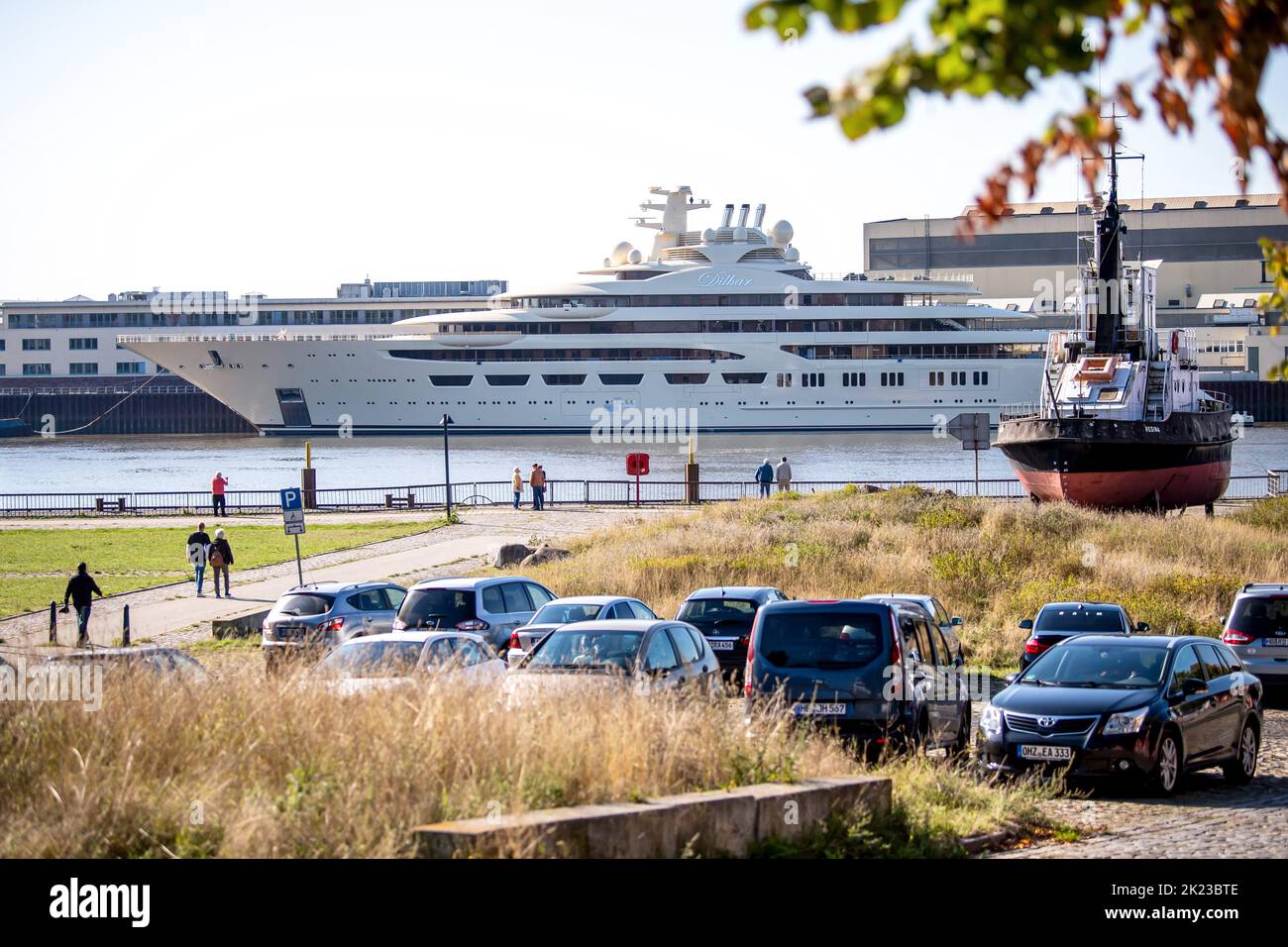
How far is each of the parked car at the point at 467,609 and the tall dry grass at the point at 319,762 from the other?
7.66 meters

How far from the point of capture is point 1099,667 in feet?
37.7

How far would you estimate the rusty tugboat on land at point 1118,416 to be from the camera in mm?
37375

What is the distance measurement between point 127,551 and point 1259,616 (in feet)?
73.9

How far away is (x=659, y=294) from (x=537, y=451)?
1351cm

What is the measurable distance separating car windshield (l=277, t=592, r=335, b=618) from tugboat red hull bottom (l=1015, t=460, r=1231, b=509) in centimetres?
2471

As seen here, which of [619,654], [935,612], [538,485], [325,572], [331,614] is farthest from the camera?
[538,485]

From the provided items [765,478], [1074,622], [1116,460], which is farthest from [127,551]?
[1116,460]

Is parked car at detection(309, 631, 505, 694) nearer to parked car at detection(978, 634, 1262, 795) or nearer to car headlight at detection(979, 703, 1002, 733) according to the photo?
car headlight at detection(979, 703, 1002, 733)

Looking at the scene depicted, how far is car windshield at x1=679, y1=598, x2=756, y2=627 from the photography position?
16.9 m

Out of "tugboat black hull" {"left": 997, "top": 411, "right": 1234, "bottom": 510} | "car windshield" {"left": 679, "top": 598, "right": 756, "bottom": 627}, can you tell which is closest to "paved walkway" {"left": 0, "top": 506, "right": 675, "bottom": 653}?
"car windshield" {"left": 679, "top": 598, "right": 756, "bottom": 627}

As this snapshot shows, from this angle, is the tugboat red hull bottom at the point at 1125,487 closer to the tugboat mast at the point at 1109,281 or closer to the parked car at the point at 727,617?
the tugboat mast at the point at 1109,281

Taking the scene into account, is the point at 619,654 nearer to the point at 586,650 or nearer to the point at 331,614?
the point at 586,650

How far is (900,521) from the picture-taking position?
28.4 metres

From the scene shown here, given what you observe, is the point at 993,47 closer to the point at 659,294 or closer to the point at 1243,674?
the point at 1243,674
